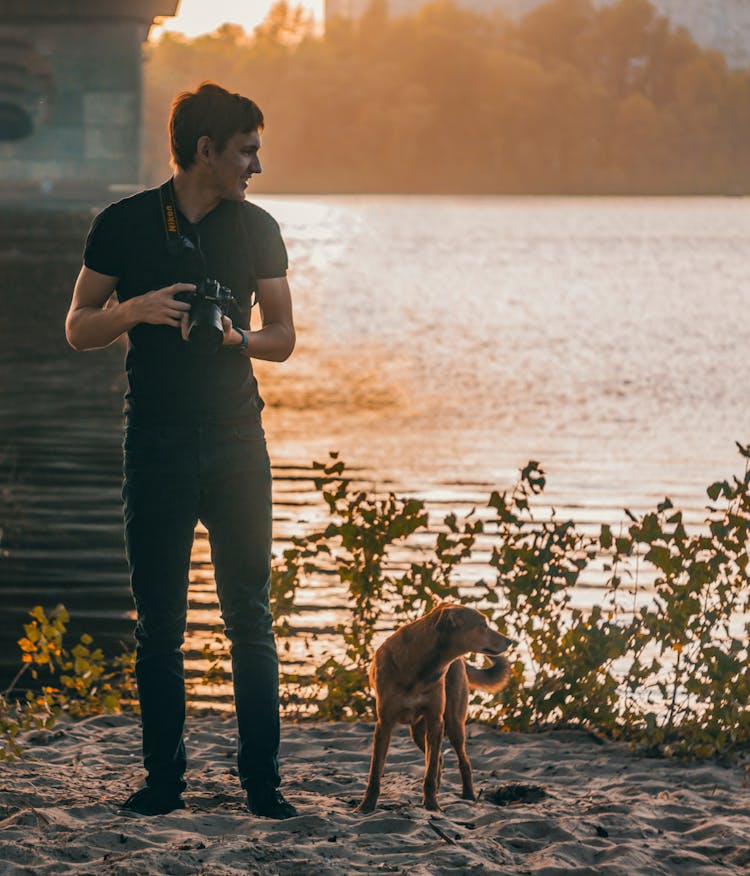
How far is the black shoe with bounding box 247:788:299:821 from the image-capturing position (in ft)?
15.6

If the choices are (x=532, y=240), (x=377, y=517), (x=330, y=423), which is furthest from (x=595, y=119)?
(x=377, y=517)

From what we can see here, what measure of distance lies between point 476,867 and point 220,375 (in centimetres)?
159

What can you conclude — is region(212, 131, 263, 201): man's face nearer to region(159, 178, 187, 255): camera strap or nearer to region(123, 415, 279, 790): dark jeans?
region(159, 178, 187, 255): camera strap

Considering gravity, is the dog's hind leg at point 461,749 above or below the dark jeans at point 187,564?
below

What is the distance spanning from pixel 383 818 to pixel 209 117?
218cm

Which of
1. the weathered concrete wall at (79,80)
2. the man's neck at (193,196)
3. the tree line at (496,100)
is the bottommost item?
the man's neck at (193,196)

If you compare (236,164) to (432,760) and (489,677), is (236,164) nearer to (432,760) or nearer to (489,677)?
(432,760)

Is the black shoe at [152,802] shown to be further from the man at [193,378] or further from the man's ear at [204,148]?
the man's ear at [204,148]

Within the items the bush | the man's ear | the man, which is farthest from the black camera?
the bush

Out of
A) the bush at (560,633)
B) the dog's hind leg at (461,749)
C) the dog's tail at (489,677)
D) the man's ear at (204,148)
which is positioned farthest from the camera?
the bush at (560,633)

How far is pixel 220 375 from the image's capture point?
15.0 feet

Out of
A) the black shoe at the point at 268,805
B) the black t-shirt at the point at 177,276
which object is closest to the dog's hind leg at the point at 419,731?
the black shoe at the point at 268,805

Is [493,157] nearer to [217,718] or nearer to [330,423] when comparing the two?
[330,423]

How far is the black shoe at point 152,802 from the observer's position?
4766mm
